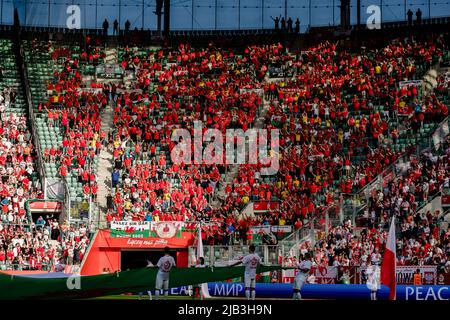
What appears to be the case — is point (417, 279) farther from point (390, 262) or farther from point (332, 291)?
point (390, 262)

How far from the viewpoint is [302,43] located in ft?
184

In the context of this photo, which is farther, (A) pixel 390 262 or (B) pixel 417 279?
Result: (B) pixel 417 279

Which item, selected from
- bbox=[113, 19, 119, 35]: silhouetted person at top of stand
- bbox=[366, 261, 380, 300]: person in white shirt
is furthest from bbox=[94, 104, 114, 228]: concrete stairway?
bbox=[366, 261, 380, 300]: person in white shirt

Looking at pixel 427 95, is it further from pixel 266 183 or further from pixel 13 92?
pixel 13 92

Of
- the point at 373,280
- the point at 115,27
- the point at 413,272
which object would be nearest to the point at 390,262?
the point at 373,280

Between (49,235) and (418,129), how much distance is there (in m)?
20.2

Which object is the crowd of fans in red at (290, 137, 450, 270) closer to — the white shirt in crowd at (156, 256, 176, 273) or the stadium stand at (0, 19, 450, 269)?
the stadium stand at (0, 19, 450, 269)

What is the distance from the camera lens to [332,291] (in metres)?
31.1

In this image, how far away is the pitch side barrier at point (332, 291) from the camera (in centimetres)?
2995

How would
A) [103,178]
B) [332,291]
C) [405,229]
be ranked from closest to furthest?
[332,291], [405,229], [103,178]

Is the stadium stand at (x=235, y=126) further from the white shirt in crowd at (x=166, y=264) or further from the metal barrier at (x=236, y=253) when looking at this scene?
the white shirt in crowd at (x=166, y=264)

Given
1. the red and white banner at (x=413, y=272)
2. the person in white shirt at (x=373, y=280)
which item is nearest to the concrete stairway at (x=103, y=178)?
the red and white banner at (x=413, y=272)

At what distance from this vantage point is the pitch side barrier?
30.0 m
